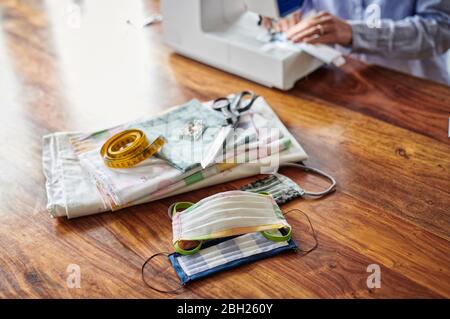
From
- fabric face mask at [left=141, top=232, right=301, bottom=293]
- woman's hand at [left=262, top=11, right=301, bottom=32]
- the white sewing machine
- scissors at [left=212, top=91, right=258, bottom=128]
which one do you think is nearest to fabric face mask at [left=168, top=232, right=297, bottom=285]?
fabric face mask at [left=141, top=232, right=301, bottom=293]

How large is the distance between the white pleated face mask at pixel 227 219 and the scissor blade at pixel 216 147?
13 centimetres

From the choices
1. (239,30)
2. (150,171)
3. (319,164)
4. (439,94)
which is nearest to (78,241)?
(150,171)

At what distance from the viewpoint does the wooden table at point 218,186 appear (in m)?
1.19

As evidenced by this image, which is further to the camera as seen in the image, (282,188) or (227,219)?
(282,188)

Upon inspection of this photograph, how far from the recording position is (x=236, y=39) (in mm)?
1859

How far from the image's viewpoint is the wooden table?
1.19 m

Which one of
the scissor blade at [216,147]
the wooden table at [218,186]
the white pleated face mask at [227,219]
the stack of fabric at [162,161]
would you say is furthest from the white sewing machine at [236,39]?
the white pleated face mask at [227,219]

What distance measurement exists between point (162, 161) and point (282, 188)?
27cm

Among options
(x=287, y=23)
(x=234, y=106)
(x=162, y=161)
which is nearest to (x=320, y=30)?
(x=287, y=23)

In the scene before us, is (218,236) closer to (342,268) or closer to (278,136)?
(342,268)

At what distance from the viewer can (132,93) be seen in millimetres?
1814

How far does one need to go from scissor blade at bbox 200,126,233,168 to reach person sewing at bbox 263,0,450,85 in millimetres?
472

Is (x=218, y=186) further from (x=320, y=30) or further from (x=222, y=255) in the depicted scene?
(x=320, y=30)
